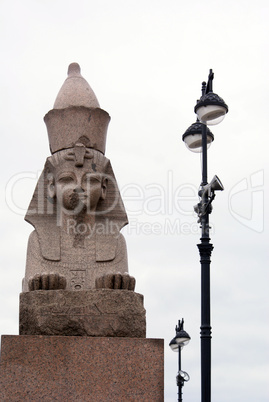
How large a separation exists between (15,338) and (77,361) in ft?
2.00

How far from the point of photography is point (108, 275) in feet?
21.5

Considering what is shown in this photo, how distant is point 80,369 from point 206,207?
2478mm

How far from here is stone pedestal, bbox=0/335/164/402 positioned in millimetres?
5996

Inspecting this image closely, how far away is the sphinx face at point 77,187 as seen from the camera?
23.7ft

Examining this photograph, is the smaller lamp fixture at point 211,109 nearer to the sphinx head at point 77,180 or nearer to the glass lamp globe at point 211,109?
the glass lamp globe at point 211,109

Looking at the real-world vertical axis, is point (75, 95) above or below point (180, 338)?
above

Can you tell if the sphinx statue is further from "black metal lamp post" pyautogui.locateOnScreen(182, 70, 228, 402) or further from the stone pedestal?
"black metal lamp post" pyautogui.locateOnScreen(182, 70, 228, 402)

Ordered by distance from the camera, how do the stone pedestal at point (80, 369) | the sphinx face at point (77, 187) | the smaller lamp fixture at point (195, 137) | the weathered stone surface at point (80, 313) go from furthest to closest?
the smaller lamp fixture at point (195, 137) → the sphinx face at point (77, 187) → the weathered stone surface at point (80, 313) → the stone pedestal at point (80, 369)

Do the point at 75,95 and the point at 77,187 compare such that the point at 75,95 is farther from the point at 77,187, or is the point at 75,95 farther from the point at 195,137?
the point at 195,137

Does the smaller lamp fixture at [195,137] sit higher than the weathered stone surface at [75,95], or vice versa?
the weathered stone surface at [75,95]

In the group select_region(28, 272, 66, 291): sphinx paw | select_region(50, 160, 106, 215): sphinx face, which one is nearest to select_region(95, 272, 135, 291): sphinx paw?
select_region(28, 272, 66, 291): sphinx paw

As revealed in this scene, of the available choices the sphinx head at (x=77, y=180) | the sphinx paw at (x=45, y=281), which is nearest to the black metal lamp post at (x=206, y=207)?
the sphinx head at (x=77, y=180)

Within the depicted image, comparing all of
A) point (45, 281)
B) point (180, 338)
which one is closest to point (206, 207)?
point (45, 281)

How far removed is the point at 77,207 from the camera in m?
7.26
